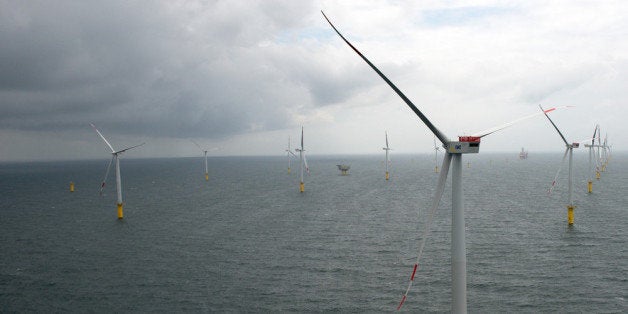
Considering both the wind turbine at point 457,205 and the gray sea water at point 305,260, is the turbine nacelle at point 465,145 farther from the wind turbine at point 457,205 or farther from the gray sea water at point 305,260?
the gray sea water at point 305,260

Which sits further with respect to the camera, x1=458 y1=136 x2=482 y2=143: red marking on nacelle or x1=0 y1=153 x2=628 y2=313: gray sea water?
x1=0 y1=153 x2=628 y2=313: gray sea water

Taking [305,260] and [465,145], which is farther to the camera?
[305,260]

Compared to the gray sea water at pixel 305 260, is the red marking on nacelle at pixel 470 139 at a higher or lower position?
higher

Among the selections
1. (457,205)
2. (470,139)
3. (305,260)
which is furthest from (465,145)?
(305,260)

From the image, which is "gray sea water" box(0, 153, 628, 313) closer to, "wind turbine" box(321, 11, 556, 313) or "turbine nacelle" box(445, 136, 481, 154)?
"wind turbine" box(321, 11, 556, 313)

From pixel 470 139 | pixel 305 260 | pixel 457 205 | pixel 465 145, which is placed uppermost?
pixel 470 139

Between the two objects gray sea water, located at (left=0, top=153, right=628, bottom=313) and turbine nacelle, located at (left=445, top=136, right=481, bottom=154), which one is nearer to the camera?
turbine nacelle, located at (left=445, top=136, right=481, bottom=154)

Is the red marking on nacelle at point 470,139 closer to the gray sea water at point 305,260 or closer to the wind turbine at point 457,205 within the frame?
the wind turbine at point 457,205

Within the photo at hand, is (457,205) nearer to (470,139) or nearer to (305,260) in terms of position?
→ (470,139)

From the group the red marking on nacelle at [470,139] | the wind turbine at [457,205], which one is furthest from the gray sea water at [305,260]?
the red marking on nacelle at [470,139]

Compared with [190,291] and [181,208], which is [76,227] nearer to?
[181,208]

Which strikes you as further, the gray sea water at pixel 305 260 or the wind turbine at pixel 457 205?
the gray sea water at pixel 305 260

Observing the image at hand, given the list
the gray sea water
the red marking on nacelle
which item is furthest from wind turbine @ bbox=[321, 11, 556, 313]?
the gray sea water

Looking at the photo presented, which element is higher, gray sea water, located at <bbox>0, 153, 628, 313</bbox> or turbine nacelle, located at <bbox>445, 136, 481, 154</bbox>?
turbine nacelle, located at <bbox>445, 136, 481, 154</bbox>
